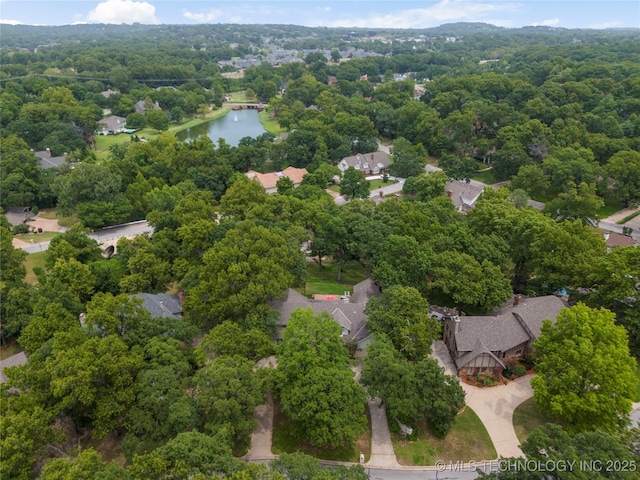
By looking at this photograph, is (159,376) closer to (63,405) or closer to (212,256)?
(63,405)

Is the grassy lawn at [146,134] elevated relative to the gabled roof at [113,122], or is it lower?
lower

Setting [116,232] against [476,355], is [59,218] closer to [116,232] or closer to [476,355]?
[116,232]

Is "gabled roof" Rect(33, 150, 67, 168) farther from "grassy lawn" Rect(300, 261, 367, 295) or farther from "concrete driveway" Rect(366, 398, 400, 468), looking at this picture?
"concrete driveway" Rect(366, 398, 400, 468)

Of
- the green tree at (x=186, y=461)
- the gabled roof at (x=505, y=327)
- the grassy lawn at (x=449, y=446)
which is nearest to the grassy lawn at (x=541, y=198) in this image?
the gabled roof at (x=505, y=327)

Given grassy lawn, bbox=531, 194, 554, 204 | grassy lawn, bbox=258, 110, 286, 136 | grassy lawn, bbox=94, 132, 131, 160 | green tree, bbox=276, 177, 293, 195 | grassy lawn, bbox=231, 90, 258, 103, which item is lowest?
grassy lawn, bbox=531, 194, 554, 204

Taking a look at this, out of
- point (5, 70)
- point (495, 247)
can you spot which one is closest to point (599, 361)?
point (495, 247)

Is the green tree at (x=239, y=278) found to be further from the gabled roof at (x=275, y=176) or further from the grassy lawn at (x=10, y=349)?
the gabled roof at (x=275, y=176)

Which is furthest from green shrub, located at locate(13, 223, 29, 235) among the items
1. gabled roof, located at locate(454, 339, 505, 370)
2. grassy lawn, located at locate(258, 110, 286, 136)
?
grassy lawn, located at locate(258, 110, 286, 136)
